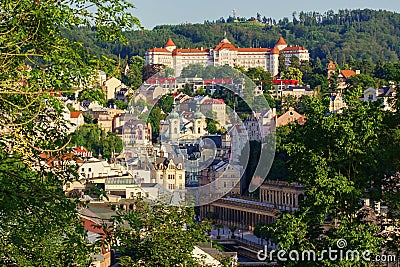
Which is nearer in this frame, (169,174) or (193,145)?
(169,174)

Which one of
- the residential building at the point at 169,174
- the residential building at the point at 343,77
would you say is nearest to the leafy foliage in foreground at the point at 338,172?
the residential building at the point at 169,174

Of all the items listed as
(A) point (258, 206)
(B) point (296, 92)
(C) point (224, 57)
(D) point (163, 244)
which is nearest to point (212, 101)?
(B) point (296, 92)

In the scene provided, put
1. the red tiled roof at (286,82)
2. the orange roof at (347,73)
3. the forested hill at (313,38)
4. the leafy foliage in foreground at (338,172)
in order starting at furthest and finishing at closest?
1. the forested hill at (313,38)
2. the orange roof at (347,73)
3. the red tiled roof at (286,82)
4. the leafy foliage in foreground at (338,172)

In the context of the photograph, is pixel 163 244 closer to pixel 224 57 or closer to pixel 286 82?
pixel 286 82


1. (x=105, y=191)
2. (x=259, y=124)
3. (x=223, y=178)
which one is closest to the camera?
(x=105, y=191)

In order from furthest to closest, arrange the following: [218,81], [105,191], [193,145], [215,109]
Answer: [218,81] → [215,109] → [193,145] → [105,191]

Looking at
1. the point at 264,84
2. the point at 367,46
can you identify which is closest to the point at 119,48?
the point at 367,46

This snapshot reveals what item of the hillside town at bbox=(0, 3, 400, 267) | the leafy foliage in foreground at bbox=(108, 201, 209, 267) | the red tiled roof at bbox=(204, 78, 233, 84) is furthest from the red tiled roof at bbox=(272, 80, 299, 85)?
the leafy foliage in foreground at bbox=(108, 201, 209, 267)

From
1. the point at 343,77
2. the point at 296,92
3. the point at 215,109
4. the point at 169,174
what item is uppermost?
the point at 343,77

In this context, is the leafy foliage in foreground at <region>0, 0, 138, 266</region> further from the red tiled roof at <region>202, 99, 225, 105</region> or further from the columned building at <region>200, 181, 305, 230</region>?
the red tiled roof at <region>202, 99, 225, 105</region>

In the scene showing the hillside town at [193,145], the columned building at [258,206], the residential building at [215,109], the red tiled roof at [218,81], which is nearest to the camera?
the columned building at [258,206]

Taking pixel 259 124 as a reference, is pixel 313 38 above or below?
above

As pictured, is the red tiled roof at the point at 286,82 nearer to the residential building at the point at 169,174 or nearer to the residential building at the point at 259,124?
the residential building at the point at 259,124

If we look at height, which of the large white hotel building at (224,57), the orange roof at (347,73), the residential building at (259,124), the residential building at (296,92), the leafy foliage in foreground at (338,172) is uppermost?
the large white hotel building at (224,57)
